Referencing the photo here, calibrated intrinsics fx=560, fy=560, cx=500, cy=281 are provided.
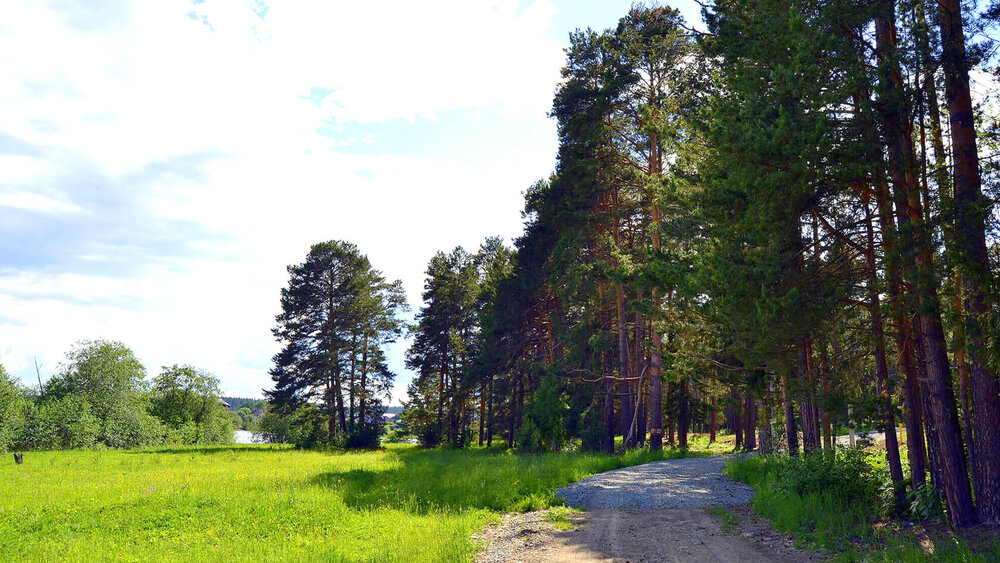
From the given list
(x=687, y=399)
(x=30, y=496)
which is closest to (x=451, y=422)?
(x=687, y=399)

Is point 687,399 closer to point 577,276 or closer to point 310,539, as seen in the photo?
point 577,276

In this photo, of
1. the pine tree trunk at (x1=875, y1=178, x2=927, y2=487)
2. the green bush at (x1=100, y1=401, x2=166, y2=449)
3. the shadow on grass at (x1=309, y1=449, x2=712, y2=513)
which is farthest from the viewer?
the green bush at (x1=100, y1=401, x2=166, y2=449)

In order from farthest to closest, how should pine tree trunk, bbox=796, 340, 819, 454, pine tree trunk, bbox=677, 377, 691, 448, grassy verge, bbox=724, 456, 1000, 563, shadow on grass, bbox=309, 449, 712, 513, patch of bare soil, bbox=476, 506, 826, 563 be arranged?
1. pine tree trunk, bbox=677, 377, 691, 448
2. shadow on grass, bbox=309, 449, 712, 513
3. pine tree trunk, bbox=796, 340, 819, 454
4. patch of bare soil, bbox=476, 506, 826, 563
5. grassy verge, bbox=724, 456, 1000, 563

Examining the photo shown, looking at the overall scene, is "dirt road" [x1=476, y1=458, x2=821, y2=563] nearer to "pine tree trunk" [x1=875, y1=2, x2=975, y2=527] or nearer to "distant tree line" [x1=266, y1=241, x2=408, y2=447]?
"pine tree trunk" [x1=875, y1=2, x2=975, y2=527]

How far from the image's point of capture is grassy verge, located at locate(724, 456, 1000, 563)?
24.6 ft

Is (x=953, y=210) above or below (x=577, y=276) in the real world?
below

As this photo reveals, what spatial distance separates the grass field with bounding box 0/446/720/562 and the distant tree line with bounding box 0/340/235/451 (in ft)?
93.8

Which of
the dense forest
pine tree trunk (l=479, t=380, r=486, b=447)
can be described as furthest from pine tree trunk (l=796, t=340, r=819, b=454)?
pine tree trunk (l=479, t=380, r=486, b=447)

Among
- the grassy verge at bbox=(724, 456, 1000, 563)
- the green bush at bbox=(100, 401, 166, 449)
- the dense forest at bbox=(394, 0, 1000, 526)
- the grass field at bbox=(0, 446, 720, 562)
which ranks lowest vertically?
the green bush at bbox=(100, 401, 166, 449)

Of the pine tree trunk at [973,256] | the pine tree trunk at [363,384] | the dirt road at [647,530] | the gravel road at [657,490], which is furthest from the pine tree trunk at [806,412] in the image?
the pine tree trunk at [363,384]

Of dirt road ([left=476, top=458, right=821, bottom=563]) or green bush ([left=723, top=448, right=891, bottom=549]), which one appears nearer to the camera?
dirt road ([left=476, top=458, right=821, bottom=563])

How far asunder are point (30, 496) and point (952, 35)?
80.0ft

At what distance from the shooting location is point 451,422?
142 ft

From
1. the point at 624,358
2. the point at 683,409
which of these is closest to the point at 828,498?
the point at 624,358
